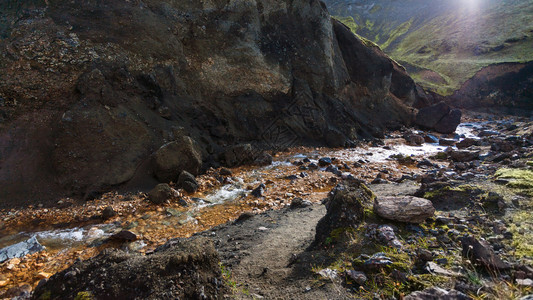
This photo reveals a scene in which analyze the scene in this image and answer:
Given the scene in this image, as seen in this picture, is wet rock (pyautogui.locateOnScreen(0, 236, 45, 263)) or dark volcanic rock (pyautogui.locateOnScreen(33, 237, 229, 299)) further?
wet rock (pyautogui.locateOnScreen(0, 236, 45, 263))

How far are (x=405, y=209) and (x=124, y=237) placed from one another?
6.55 meters

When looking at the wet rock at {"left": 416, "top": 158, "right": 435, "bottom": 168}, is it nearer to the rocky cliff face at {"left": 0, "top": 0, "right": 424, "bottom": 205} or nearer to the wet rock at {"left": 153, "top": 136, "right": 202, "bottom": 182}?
the rocky cliff face at {"left": 0, "top": 0, "right": 424, "bottom": 205}

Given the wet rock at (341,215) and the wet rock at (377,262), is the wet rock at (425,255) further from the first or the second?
the wet rock at (341,215)

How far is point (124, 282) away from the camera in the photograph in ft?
8.66

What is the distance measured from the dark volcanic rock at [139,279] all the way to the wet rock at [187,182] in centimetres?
661

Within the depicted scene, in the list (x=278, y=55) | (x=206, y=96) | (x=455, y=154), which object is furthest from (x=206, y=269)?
(x=278, y=55)

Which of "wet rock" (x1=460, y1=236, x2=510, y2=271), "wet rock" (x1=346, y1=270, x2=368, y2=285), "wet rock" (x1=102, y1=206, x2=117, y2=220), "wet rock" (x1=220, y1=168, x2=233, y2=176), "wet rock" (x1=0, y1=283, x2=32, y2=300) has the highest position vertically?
"wet rock" (x1=460, y1=236, x2=510, y2=271)

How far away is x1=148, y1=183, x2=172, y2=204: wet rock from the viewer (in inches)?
335

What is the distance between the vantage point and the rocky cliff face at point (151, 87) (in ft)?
29.2

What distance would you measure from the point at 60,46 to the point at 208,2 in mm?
8713

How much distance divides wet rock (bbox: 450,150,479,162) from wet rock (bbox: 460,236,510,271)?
13383 millimetres

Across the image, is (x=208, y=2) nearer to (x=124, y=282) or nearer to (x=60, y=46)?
(x=60, y=46)

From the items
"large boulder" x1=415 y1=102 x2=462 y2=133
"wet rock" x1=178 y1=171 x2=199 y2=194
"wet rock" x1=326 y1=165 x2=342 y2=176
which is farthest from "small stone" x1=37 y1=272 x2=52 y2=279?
"large boulder" x1=415 y1=102 x2=462 y2=133

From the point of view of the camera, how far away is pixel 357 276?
9.44 feet
